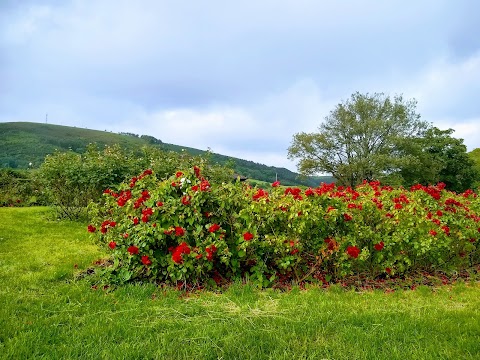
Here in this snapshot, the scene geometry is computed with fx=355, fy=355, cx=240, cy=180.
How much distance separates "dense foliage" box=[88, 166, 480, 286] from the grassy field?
383 millimetres

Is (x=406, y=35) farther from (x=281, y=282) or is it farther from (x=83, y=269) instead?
(x=83, y=269)

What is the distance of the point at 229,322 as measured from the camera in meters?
2.98

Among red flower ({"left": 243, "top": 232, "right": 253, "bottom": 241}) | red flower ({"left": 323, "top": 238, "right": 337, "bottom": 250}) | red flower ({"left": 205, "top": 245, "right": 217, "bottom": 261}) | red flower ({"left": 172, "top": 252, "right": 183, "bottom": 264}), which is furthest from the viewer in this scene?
red flower ({"left": 323, "top": 238, "right": 337, "bottom": 250})

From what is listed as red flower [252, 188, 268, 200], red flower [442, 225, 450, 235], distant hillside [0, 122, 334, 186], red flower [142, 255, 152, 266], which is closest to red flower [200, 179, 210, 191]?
red flower [252, 188, 268, 200]

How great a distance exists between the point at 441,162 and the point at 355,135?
8.27 meters

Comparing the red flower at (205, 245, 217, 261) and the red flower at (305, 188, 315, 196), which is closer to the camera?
the red flower at (205, 245, 217, 261)

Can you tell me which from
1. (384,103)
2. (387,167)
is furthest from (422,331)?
(384,103)

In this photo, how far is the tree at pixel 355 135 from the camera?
32.6 meters

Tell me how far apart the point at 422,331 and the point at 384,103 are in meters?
34.6

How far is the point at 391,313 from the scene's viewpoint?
3.29 meters

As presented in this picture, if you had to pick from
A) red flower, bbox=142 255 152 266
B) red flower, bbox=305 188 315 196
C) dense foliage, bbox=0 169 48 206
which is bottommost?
dense foliage, bbox=0 169 48 206

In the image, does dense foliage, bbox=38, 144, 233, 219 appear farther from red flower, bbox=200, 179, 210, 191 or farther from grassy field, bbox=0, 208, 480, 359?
grassy field, bbox=0, 208, 480, 359

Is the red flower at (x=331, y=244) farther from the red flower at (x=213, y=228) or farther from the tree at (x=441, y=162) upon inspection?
the tree at (x=441, y=162)

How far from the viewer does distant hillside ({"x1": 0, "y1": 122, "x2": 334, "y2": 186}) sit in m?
52.4
